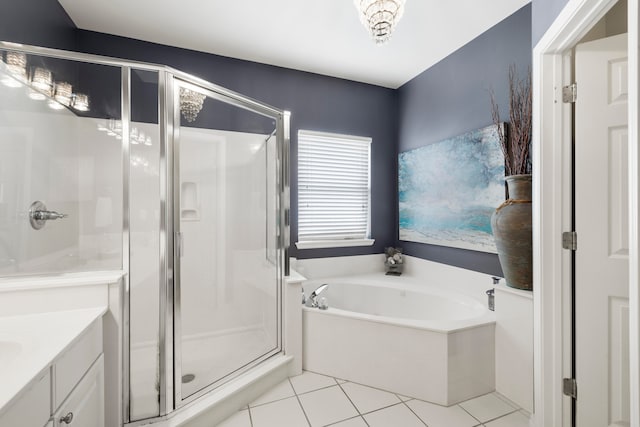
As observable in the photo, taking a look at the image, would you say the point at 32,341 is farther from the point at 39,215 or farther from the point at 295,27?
the point at 295,27

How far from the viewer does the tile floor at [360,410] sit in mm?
1644

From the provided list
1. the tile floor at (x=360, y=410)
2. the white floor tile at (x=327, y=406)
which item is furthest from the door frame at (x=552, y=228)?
the white floor tile at (x=327, y=406)

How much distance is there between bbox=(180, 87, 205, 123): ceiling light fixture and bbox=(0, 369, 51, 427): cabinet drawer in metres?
1.28

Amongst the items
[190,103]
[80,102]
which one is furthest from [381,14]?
[80,102]

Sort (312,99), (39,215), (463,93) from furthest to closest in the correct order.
A: (312,99) < (463,93) < (39,215)

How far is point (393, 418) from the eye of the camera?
168cm

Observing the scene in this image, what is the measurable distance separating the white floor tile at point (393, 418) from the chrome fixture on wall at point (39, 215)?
6.47ft

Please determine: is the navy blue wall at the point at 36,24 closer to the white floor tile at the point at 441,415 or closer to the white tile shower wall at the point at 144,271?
the white tile shower wall at the point at 144,271

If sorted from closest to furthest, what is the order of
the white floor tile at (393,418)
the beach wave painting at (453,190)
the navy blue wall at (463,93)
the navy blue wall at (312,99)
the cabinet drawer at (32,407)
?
the cabinet drawer at (32,407), the white floor tile at (393,418), the navy blue wall at (463,93), the beach wave painting at (453,190), the navy blue wall at (312,99)

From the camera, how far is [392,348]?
1.91 m

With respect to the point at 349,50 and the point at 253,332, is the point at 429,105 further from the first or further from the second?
the point at 253,332

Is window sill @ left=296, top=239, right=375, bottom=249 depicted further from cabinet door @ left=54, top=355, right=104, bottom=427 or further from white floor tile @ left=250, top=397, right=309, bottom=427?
cabinet door @ left=54, top=355, right=104, bottom=427

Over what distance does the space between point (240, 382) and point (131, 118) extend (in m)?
1.59

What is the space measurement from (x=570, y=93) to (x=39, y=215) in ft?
8.76
